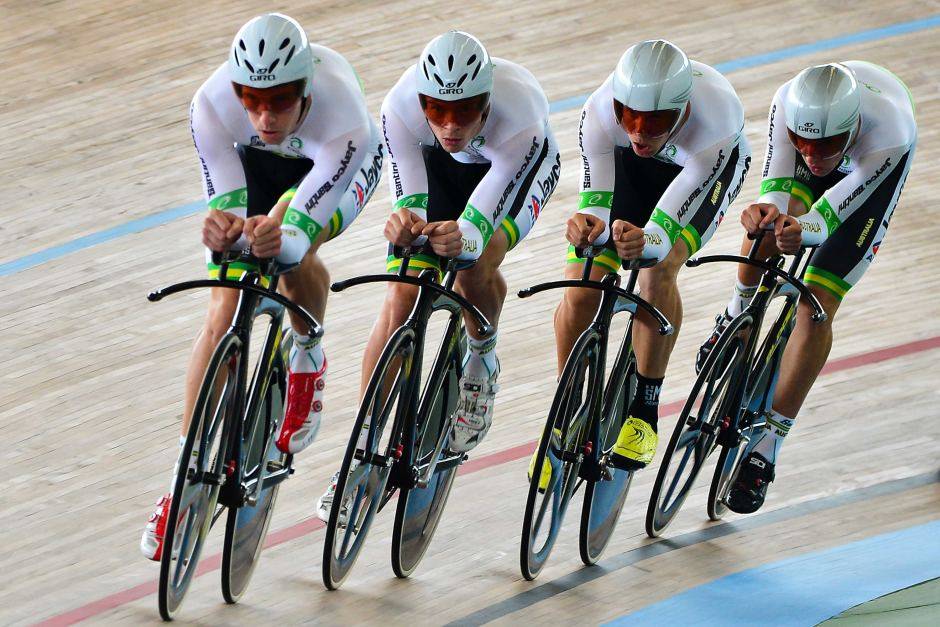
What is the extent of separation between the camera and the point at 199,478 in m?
3.29

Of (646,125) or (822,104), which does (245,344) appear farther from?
(822,104)

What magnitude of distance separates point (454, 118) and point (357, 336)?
5.79 feet

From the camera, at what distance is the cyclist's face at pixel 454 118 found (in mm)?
3412

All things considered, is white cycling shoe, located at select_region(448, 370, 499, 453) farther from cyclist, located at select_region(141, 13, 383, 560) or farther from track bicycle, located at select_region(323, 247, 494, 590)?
cyclist, located at select_region(141, 13, 383, 560)

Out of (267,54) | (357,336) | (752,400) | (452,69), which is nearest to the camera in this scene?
(267,54)

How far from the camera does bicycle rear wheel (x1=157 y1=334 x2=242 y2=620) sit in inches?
125

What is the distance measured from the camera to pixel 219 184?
11.4 ft

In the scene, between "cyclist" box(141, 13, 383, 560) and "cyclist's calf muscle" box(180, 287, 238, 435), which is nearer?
"cyclist" box(141, 13, 383, 560)

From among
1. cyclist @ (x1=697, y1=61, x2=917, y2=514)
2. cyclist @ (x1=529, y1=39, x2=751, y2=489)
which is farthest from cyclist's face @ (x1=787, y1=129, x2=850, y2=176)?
cyclist @ (x1=529, y1=39, x2=751, y2=489)

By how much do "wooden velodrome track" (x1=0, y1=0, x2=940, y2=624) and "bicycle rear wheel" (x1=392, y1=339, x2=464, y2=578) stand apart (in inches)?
3.2

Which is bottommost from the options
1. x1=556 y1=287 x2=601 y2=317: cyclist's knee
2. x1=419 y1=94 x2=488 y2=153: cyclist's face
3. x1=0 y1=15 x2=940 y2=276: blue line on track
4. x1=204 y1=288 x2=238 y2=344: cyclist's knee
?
x1=0 y1=15 x2=940 y2=276: blue line on track

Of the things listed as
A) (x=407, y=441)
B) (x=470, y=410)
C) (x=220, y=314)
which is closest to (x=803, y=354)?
(x=470, y=410)

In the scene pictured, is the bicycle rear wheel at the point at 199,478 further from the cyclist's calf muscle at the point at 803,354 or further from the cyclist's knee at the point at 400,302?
the cyclist's calf muscle at the point at 803,354

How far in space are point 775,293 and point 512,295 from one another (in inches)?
68.9
